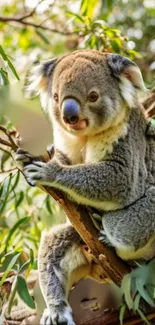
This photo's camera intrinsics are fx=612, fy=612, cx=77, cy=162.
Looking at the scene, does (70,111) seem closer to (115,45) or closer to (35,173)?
(35,173)

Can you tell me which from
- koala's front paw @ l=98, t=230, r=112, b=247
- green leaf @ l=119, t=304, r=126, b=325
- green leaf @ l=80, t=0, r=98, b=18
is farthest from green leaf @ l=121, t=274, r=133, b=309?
green leaf @ l=80, t=0, r=98, b=18

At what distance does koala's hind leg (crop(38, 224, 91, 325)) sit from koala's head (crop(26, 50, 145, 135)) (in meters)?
0.66

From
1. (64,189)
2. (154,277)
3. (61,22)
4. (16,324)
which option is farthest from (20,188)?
(61,22)

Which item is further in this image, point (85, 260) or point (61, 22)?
point (61, 22)

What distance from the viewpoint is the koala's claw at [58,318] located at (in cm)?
317

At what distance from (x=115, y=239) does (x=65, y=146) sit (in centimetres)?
55

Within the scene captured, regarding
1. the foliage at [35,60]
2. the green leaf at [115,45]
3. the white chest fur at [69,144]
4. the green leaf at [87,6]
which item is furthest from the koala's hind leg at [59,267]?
the green leaf at [87,6]

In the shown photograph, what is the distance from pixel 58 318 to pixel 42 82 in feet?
4.10

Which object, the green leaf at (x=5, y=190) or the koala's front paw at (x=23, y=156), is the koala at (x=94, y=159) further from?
the green leaf at (x=5, y=190)

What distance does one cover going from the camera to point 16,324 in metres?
3.41

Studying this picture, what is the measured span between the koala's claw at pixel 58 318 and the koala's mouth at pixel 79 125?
99 cm

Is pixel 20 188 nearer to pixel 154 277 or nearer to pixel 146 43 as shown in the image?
pixel 154 277

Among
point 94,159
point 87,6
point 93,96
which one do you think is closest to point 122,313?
point 94,159

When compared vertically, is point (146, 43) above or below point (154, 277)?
above
